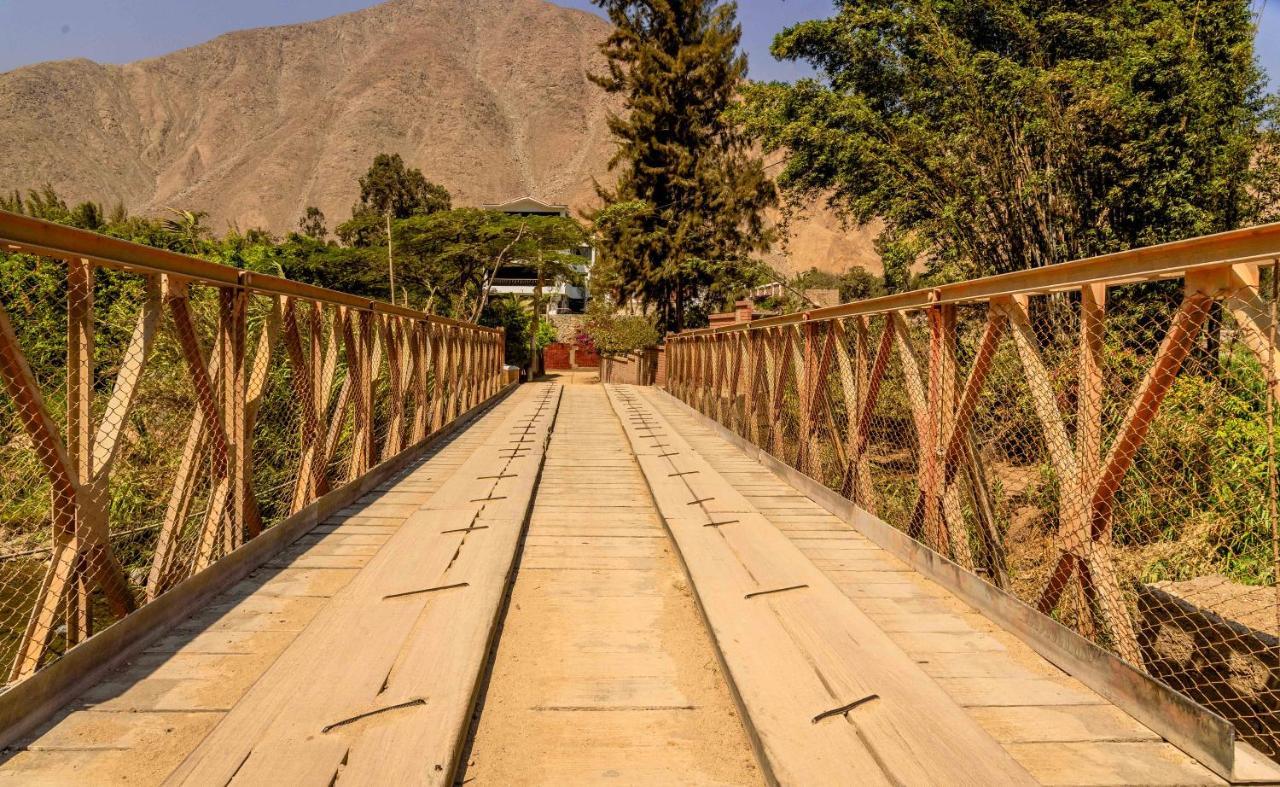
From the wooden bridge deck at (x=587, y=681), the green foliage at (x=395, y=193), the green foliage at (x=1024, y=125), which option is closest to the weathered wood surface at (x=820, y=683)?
the wooden bridge deck at (x=587, y=681)

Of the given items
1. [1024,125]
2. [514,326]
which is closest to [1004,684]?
[1024,125]

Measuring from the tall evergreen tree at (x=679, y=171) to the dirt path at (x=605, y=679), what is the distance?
749 inches

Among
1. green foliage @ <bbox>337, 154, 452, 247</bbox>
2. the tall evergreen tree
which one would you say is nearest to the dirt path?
the tall evergreen tree

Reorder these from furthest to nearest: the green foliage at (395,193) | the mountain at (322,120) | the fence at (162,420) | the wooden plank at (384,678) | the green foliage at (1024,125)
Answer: the mountain at (322,120) → the green foliage at (395,193) → the green foliage at (1024,125) → the fence at (162,420) → the wooden plank at (384,678)

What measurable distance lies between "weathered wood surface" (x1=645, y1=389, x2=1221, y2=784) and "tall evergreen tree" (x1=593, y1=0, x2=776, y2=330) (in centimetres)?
1906

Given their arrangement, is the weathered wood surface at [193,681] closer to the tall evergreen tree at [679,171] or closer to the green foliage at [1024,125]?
the green foliage at [1024,125]

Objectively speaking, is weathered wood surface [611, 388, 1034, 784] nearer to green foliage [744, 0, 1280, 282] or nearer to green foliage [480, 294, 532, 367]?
green foliage [744, 0, 1280, 282]

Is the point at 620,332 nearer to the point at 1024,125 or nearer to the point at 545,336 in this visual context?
the point at 545,336

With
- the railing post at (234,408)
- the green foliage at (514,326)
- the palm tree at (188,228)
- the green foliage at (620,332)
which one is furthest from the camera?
the green foliage at (514,326)

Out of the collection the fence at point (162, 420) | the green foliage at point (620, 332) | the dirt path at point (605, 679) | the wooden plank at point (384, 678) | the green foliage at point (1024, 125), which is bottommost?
the dirt path at point (605, 679)

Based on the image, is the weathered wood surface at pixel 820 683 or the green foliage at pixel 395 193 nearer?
the weathered wood surface at pixel 820 683

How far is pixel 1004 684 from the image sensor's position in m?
1.95

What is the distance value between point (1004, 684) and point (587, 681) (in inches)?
43.7

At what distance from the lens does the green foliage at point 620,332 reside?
74.5ft
